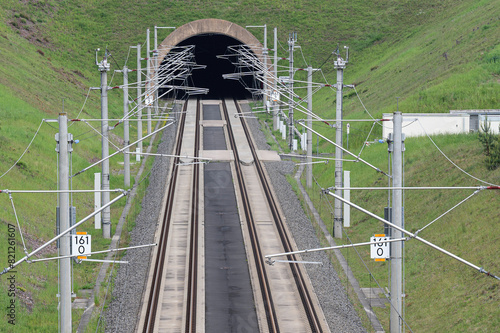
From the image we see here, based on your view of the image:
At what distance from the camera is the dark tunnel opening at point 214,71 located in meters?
84.4

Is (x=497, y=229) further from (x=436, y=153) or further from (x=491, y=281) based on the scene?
(x=436, y=153)

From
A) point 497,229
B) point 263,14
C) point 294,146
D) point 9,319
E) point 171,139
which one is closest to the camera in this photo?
point 9,319

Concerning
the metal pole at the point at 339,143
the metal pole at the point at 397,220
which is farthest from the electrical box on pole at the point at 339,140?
the metal pole at the point at 397,220

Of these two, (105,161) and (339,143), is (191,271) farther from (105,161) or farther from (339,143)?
(339,143)

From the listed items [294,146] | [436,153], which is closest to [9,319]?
[436,153]

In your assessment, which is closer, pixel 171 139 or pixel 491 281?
pixel 491 281

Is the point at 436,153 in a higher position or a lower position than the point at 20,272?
higher

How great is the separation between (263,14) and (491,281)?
6646cm

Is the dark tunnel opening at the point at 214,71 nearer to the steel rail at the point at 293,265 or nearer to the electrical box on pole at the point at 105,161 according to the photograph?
the steel rail at the point at 293,265

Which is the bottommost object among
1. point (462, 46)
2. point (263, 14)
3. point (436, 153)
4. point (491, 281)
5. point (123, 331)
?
point (123, 331)

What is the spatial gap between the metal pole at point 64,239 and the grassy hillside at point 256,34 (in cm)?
302

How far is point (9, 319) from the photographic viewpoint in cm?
2588

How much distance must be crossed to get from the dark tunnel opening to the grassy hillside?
303 centimetres

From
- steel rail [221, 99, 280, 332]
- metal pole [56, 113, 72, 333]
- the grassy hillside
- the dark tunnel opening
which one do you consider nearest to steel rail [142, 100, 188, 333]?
the grassy hillside
